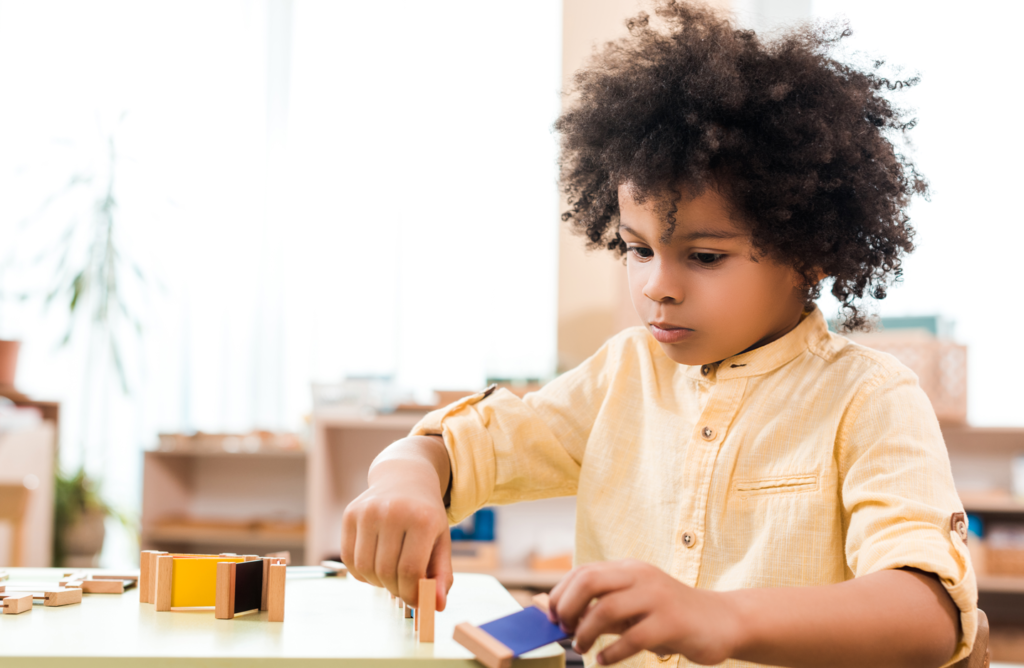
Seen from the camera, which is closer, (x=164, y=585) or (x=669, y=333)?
(x=164, y=585)

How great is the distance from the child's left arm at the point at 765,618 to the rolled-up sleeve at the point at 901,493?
0.01 m

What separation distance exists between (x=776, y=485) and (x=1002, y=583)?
178 cm

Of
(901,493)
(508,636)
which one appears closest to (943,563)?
(901,493)

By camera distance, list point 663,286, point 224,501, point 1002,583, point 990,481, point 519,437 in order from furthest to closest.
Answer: point 224,501 → point 990,481 → point 1002,583 → point 519,437 → point 663,286

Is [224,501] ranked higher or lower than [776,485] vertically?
lower

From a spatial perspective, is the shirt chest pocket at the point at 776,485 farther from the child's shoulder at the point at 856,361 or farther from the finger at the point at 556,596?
the finger at the point at 556,596

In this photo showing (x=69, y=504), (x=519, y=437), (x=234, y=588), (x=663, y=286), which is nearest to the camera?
(x=234, y=588)

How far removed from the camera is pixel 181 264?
273cm

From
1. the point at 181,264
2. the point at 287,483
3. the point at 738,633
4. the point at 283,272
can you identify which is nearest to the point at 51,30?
the point at 181,264

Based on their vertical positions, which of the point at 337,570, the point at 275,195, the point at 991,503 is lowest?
the point at 991,503

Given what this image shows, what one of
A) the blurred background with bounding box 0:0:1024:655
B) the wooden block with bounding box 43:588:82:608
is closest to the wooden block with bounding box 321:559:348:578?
the wooden block with bounding box 43:588:82:608

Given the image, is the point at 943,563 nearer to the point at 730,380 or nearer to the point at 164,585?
the point at 730,380

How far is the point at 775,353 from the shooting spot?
74 cm

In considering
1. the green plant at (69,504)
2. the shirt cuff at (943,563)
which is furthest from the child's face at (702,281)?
the green plant at (69,504)
